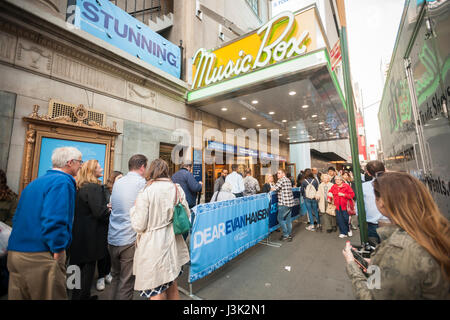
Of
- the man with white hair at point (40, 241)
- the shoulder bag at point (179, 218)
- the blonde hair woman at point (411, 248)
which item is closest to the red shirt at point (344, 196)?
the blonde hair woman at point (411, 248)

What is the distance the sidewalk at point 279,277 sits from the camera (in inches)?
120

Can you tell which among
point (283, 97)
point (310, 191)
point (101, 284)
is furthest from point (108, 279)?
point (283, 97)

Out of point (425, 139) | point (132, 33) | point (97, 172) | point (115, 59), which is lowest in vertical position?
point (97, 172)

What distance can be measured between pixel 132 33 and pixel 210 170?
6.84m

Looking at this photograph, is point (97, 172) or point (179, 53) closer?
point (97, 172)

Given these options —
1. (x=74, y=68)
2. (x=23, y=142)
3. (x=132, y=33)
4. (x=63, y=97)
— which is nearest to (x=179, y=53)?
(x=132, y=33)

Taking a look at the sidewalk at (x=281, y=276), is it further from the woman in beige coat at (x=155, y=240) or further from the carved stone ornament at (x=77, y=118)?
the carved stone ornament at (x=77, y=118)

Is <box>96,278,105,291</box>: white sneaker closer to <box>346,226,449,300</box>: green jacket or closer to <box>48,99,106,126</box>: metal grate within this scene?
<box>346,226,449,300</box>: green jacket

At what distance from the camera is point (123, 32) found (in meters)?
6.68

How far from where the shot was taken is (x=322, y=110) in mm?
9523

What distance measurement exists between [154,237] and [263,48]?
685cm

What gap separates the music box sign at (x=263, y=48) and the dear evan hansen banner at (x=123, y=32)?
128 cm

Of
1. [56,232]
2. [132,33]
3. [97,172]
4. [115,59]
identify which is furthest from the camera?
[132,33]
